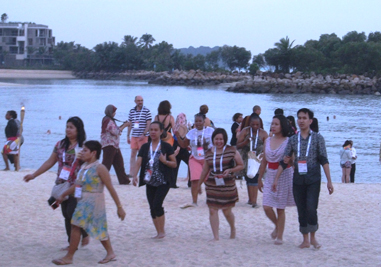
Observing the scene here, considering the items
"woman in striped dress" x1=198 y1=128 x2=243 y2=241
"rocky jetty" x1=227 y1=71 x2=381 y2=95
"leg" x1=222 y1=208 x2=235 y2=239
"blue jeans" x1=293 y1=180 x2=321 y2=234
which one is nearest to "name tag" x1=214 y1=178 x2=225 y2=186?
"woman in striped dress" x1=198 y1=128 x2=243 y2=241

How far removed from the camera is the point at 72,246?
582cm

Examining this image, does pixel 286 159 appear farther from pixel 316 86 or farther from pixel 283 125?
pixel 316 86

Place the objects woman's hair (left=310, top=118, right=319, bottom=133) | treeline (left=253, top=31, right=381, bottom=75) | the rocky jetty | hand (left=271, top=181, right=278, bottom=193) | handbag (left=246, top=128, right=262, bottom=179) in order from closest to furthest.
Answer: hand (left=271, top=181, right=278, bottom=193), handbag (left=246, top=128, right=262, bottom=179), woman's hair (left=310, top=118, right=319, bottom=133), the rocky jetty, treeline (left=253, top=31, right=381, bottom=75)

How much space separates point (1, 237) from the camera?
7.16 metres

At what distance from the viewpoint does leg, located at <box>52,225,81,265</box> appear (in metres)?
5.73

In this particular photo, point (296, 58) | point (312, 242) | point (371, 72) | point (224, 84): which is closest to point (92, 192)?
point (312, 242)

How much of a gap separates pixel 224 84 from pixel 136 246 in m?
98.0

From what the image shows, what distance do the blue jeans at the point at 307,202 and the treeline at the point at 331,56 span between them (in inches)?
3174

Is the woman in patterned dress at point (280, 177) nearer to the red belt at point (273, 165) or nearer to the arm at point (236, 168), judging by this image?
the red belt at point (273, 165)

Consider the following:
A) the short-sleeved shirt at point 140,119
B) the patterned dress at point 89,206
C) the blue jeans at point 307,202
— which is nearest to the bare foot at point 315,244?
the blue jeans at point 307,202

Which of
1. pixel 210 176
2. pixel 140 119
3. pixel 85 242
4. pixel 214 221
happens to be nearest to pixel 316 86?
pixel 140 119

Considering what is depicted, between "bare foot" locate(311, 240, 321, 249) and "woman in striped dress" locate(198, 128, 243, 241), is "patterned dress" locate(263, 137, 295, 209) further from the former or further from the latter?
"bare foot" locate(311, 240, 321, 249)

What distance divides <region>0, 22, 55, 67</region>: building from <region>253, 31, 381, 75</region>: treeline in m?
67.9

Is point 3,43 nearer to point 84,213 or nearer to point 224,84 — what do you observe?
point 224,84
